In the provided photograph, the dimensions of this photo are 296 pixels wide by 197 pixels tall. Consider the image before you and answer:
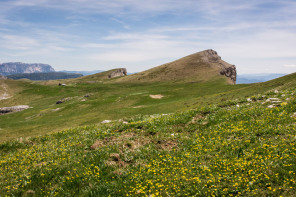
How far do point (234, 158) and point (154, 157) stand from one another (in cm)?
457

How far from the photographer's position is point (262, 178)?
27.1ft

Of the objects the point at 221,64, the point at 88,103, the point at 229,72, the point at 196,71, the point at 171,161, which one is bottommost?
the point at 88,103

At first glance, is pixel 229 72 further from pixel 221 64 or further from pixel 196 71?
pixel 196 71

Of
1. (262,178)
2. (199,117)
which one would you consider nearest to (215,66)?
(199,117)

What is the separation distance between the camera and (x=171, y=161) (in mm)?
11070

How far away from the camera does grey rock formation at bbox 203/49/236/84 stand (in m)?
147

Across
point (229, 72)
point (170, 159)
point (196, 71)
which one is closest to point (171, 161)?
point (170, 159)

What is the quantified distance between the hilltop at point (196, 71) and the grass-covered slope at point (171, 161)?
393 ft

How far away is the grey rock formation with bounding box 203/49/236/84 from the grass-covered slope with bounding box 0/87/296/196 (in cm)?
13729

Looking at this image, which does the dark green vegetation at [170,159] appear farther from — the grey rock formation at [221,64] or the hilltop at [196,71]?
the grey rock formation at [221,64]

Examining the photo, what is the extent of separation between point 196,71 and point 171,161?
481 ft

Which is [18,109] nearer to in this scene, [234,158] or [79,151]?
[79,151]

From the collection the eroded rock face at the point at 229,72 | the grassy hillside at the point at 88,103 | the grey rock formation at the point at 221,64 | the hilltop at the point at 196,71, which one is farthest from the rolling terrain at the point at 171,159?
the grey rock formation at the point at 221,64

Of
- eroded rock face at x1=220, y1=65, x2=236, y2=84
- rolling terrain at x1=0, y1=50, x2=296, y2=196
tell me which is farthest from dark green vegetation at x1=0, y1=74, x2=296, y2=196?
eroded rock face at x1=220, y1=65, x2=236, y2=84
